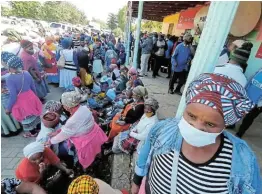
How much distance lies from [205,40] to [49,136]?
2521 mm

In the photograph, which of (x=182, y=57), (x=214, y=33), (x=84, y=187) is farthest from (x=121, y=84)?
(x=214, y=33)

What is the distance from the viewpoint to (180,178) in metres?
1.21

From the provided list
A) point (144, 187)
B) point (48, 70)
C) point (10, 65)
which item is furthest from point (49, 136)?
point (48, 70)

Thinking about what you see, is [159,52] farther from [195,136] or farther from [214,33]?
[195,136]

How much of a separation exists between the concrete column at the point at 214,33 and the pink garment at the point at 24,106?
126 inches

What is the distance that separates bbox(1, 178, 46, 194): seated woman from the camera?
81.6 inches

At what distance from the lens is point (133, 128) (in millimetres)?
3119

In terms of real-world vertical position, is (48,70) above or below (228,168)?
below

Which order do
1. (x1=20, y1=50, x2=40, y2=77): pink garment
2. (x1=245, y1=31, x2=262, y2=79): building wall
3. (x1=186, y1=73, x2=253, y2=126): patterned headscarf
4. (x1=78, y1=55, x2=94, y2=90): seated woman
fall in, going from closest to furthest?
(x1=186, y1=73, x2=253, y2=126): patterned headscarf
(x1=20, y1=50, x2=40, y2=77): pink garment
(x1=245, y1=31, x2=262, y2=79): building wall
(x1=78, y1=55, x2=94, y2=90): seated woman

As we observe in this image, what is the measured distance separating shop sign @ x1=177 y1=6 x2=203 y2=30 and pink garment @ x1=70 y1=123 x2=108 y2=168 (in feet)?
28.6

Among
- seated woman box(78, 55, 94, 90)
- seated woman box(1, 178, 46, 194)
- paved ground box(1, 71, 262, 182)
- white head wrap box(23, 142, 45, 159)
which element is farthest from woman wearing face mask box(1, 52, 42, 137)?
seated woman box(78, 55, 94, 90)

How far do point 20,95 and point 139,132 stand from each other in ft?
7.44

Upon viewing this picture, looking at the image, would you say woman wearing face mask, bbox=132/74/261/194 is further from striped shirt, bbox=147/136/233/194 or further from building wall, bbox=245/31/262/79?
building wall, bbox=245/31/262/79

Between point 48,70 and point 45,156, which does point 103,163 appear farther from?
point 48,70
